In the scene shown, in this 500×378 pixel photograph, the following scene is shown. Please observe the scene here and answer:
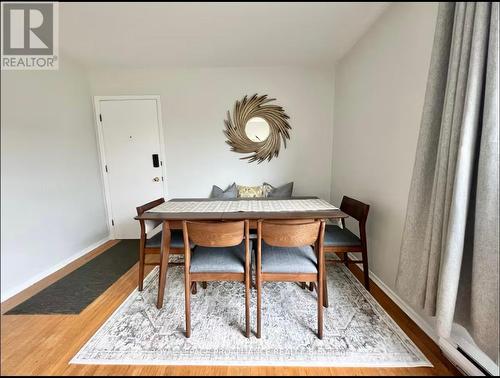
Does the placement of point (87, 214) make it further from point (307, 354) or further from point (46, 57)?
point (307, 354)

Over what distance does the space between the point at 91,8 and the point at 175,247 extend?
1.45 metres

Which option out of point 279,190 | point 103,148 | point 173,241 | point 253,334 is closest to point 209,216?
point 173,241

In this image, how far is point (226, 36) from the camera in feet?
5.74

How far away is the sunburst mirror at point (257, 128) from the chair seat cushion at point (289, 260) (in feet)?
5.19

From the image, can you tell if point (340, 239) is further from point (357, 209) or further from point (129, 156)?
point (129, 156)

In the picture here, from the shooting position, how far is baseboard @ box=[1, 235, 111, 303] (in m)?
0.73

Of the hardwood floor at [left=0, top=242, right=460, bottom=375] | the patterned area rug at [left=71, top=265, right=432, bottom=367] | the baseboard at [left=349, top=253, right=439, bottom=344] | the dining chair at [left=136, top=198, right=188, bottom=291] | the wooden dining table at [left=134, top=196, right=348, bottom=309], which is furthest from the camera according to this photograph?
the dining chair at [left=136, top=198, right=188, bottom=291]

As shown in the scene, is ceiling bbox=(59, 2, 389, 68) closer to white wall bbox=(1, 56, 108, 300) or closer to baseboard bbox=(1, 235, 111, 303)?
white wall bbox=(1, 56, 108, 300)

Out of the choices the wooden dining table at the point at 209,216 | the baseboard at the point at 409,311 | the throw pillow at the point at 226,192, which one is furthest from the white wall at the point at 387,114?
the throw pillow at the point at 226,192

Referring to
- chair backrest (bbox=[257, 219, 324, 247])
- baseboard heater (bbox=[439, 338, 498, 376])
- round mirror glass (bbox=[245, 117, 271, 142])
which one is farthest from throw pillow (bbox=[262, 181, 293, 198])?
baseboard heater (bbox=[439, 338, 498, 376])

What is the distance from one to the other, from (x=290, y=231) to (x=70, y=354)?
145 centimetres

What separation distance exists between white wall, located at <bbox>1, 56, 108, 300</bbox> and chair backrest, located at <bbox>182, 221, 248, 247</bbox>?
27.3 inches

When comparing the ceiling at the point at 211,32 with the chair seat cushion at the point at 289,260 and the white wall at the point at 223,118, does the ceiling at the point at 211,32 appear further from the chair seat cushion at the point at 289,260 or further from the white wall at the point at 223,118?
the chair seat cushion at the point at 289,260

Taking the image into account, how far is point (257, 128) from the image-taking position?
103 inches
